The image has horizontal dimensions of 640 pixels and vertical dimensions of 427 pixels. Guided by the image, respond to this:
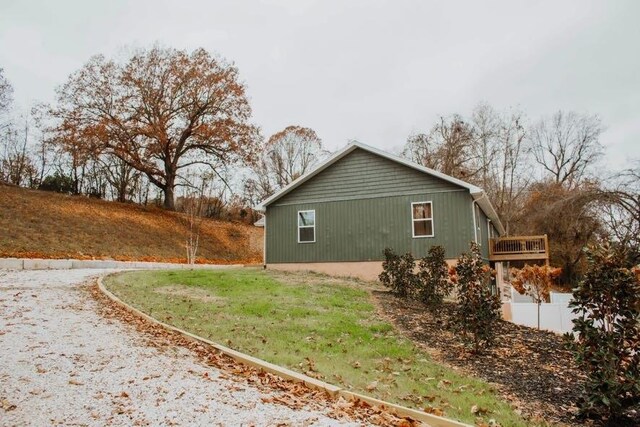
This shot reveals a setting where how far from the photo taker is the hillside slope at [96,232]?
17.8 metres

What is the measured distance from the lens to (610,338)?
4422 millimetres

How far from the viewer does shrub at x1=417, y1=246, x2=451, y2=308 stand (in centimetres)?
1082

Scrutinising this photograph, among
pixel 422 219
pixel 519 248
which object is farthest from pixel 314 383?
pixel 519 248

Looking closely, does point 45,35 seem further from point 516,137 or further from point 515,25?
point 516,137

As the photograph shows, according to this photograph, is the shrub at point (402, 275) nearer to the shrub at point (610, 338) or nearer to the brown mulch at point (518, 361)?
the brown mulch at point (518, 361)

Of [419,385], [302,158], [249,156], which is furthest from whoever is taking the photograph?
[302,158]

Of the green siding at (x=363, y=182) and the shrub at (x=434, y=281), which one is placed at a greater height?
the green siding at (x=363, y=182)

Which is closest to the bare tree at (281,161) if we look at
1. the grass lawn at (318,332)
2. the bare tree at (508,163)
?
the bare tree at (508,163)

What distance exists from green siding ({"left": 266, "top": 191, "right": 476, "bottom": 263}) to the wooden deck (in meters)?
4.53

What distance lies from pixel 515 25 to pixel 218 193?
25880 mm

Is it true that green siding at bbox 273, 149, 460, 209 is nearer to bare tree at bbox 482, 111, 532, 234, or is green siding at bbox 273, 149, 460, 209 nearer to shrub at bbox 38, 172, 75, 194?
shrub at bbox 38, 172, 75, 194

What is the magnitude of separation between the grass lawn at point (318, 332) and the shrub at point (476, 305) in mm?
949

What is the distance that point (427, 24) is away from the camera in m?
15.4

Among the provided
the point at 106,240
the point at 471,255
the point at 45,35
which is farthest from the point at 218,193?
the point at 471,255
